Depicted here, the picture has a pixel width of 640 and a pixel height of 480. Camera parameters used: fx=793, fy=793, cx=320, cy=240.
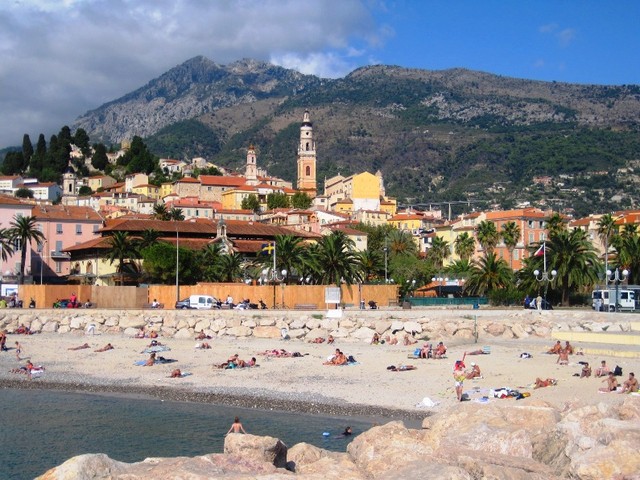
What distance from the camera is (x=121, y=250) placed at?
59.3 meters

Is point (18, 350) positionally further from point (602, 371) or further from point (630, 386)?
point (630, 386)

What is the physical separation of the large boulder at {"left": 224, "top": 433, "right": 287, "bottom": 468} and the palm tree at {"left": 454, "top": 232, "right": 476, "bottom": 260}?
2723 inches

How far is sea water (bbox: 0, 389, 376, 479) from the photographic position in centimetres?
1967

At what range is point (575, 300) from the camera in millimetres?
52094

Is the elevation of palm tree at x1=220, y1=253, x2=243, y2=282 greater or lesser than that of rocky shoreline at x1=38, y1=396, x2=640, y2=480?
greater

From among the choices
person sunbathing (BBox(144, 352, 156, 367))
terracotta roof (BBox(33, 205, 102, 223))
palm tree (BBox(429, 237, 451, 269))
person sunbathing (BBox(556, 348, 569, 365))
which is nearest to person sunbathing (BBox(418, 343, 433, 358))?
person sunbathing (BBox(556, 348, 569, 365))

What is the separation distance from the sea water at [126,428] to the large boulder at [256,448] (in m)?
6.88

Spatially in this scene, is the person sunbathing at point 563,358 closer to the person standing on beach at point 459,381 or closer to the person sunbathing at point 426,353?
the person sunbathing at point 426,353

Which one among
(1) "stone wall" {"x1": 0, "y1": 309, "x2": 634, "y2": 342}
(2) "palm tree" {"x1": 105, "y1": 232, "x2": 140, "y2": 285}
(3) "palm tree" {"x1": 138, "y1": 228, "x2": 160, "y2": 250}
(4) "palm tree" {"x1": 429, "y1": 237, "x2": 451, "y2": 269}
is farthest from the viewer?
(4) "palm tree" {"x1": 429, "y1": 237, "x2": 451, "y2": 269}

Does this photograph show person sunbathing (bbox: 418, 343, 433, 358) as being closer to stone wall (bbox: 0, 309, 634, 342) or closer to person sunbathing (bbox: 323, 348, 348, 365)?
person sunbathing (bbox: 323, 348, 348, 365)

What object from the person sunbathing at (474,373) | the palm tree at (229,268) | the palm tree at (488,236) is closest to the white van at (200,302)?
the palm tree at (229,268)

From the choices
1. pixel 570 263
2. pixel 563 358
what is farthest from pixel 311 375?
pixel 570 263

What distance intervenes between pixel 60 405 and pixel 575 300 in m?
36.3

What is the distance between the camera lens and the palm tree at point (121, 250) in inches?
2338
